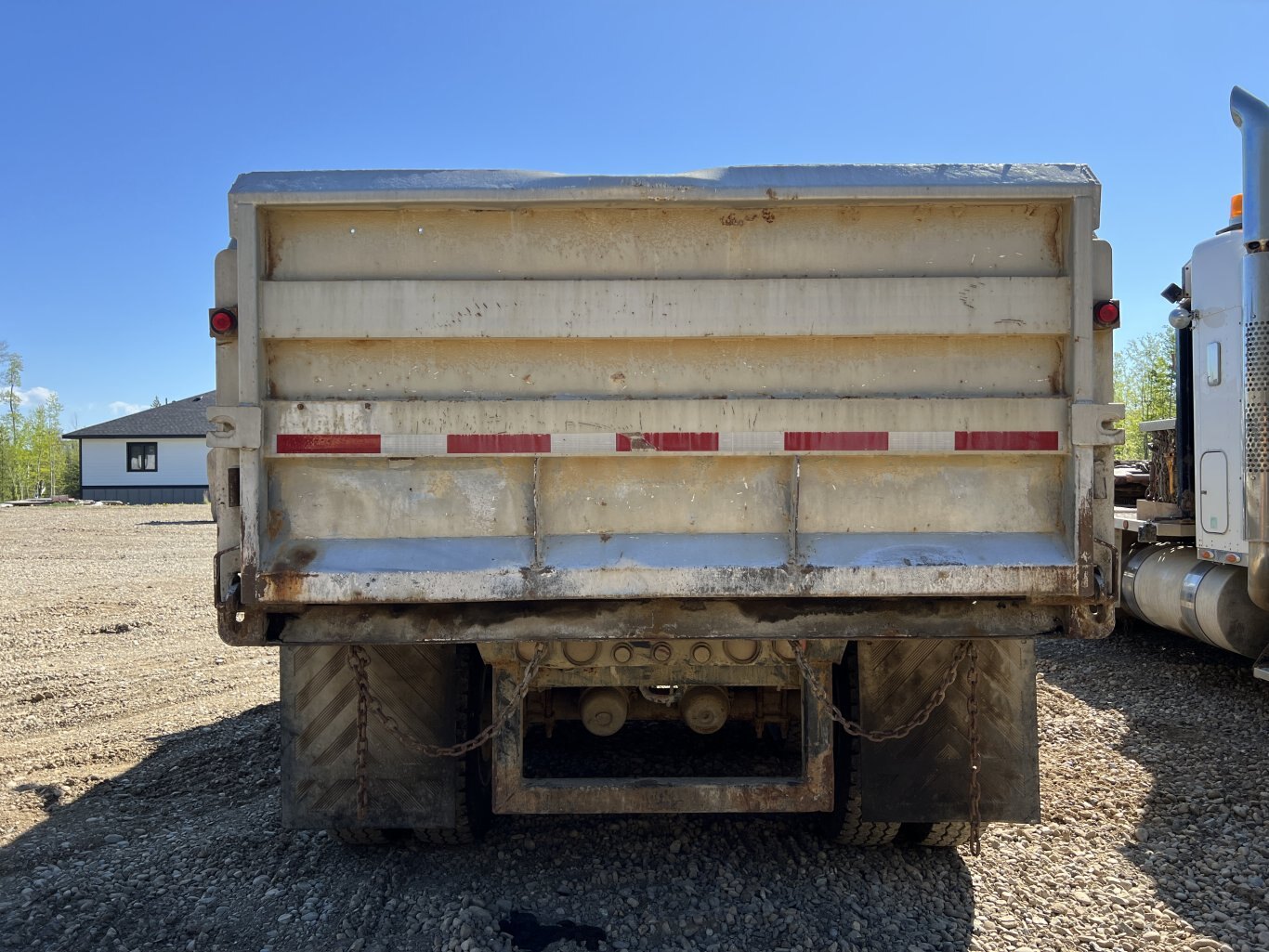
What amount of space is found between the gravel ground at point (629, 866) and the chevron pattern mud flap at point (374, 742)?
289 mm

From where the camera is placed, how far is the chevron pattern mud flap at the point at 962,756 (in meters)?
3.63

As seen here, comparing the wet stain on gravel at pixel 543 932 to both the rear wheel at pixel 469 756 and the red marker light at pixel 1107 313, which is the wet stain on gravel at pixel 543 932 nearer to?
the rear wheel at pixel 469 756

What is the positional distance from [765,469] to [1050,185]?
4.65ft

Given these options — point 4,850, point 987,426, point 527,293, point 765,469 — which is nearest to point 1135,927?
point 987,426

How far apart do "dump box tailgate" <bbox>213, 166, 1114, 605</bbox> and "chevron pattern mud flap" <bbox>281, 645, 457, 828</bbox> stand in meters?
0.70

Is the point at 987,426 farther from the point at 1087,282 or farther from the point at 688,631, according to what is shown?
the point at 688,631

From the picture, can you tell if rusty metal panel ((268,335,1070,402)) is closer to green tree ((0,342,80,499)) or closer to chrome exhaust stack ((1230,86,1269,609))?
chrome exhaust stack ((1230,86,1269,609))

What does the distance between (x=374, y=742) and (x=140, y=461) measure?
45.2 metres

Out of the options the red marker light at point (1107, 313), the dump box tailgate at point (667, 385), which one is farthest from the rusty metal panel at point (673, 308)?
the red marker light at point (1107, 313)

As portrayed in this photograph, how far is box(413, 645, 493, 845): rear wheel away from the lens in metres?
3.69

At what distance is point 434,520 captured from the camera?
3213 millimetres

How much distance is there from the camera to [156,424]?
141 ft

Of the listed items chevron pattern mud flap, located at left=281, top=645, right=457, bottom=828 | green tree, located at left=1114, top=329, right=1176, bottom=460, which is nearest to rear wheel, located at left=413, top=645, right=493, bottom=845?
chevron pattern mud flap, located at left=281, top=645, right=457, bottom=828

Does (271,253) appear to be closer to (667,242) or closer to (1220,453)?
(667,242)
